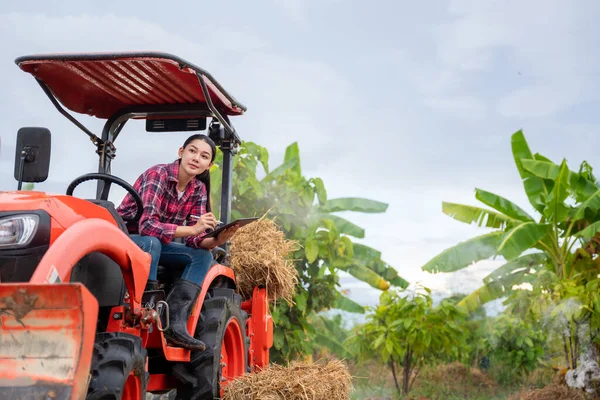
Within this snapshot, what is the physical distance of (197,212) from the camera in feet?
16.7

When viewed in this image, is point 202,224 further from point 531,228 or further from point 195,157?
point 531,228

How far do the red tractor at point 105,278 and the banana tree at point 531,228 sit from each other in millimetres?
7422

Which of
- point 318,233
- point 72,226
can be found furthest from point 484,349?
point 72,226

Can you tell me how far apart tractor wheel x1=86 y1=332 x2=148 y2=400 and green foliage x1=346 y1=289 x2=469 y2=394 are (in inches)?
280

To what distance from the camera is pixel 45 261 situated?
302 centimetres

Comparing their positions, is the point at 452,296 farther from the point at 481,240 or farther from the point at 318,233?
the point at 318,233

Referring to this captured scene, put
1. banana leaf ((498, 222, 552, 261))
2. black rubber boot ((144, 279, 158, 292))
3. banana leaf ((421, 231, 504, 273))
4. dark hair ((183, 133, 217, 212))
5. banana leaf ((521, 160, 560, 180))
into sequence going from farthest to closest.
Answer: banana leaf ((421, 231, 504, 273)) → banana leaf ((521, 160, 560, 180)) → banana leaf ((498, 222, 552, 261)) → dark hair ((183, 133, 217, 212)) → black rubber boot ((144, 279, 158, 292))

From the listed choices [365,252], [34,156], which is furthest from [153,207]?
[365,252]

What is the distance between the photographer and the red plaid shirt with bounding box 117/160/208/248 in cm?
464

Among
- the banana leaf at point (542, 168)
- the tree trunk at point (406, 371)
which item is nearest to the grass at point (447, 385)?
the tree trunk at point (406, 371)

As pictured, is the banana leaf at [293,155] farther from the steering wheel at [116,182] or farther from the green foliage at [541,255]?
the steering wheel at [116,182]

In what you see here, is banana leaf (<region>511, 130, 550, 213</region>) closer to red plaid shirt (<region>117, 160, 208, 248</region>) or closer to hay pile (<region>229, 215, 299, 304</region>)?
hay pile (<region>229, 215, 299, 304</region>)

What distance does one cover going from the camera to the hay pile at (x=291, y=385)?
4.83 m

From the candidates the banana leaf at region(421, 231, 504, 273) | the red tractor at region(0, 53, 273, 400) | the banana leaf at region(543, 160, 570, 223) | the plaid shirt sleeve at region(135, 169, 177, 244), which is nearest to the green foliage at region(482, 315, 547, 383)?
the banana leaf at region(421, 231, 504, 273)
